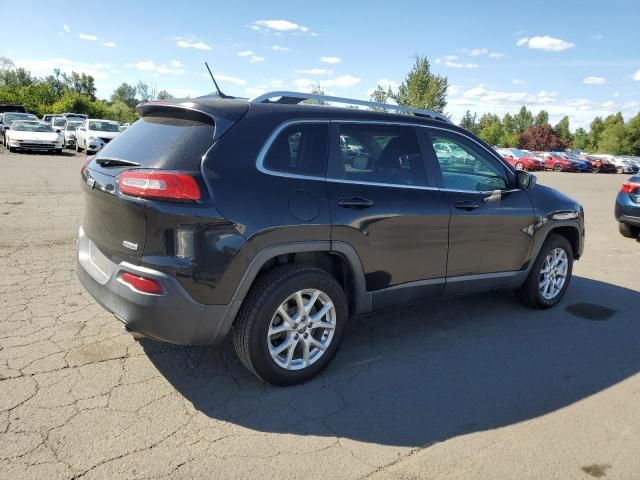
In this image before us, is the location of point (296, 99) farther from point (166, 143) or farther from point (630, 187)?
point (630, 187)

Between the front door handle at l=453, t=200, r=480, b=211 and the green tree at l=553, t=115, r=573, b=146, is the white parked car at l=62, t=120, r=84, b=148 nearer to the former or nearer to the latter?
the front door handle at l=453, t=200, r=480, b=211

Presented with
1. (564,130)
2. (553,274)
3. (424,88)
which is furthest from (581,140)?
(553,274)

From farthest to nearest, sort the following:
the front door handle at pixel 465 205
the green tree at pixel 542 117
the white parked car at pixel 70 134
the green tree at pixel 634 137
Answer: the green tree at pixel 542 117
the green tree at pixel 634 137
the white parked car at pixel 70 134
the front door handle at pixel 465 205

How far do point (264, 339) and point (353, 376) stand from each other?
0.77m

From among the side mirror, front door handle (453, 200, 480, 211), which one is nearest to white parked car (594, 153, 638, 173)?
the side mirror

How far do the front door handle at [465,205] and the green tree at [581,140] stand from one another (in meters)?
103

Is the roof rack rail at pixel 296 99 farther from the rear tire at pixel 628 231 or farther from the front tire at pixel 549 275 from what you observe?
the rear tire at pixel 628 231

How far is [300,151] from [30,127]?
23.2 m

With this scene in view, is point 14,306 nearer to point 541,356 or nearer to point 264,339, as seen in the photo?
point 264,339

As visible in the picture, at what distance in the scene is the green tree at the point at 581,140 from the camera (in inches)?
3773

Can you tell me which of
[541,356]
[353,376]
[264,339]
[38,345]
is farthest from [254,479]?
[541,356]

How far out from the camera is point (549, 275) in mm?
4992

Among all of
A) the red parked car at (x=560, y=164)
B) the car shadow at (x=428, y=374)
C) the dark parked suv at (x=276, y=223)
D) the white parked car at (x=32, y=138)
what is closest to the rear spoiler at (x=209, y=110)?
the dark parked suv at (x=276, y=223)

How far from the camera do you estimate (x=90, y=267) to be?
333 centimetres
